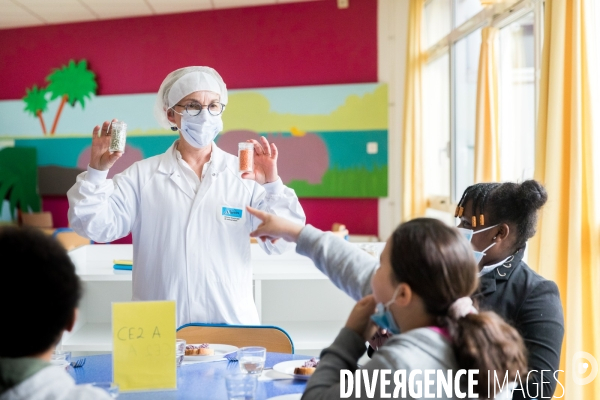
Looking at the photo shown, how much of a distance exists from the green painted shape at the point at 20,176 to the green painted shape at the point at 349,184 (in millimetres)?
2940

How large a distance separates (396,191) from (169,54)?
2945mm

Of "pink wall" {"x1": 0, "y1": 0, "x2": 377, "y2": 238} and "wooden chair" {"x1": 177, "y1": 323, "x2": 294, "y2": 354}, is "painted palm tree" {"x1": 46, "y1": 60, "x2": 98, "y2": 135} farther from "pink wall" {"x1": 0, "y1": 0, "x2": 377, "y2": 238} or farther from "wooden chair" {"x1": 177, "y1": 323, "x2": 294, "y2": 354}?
"wooden chair" {"x1": 177, "y1": 323, "x2": 294, "y2": 354}

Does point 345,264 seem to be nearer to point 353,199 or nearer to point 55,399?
point 55,399

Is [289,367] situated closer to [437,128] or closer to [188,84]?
[188,84]

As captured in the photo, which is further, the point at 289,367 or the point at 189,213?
the point at 189,213

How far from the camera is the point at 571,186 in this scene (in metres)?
2.79

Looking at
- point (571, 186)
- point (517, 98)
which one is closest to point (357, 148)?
point (517, 98)

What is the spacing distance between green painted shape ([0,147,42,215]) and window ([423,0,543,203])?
14.3 feet

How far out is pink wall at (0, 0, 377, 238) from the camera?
6.75 metres

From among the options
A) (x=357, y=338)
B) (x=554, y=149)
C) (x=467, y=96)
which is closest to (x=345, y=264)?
(x=357, y=338)

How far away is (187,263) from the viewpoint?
233 cm

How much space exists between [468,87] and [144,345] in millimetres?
4372

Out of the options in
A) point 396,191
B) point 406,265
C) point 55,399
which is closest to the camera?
point 55,399

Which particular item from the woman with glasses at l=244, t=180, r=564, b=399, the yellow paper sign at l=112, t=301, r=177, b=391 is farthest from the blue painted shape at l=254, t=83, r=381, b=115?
the yellow paper sign at l=112, t=301, r=177, b=391
